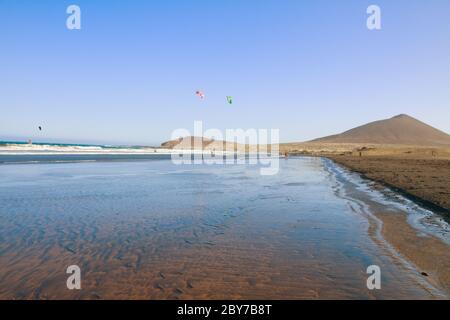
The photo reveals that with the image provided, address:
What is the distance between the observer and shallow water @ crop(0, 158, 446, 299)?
5355 millimetres

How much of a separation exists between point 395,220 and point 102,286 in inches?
344

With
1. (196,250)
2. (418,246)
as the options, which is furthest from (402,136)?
(196,250)

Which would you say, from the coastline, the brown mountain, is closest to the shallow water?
the coastline

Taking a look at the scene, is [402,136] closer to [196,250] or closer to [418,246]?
[418,246]

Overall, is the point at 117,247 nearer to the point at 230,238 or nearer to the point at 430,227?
the point at 230,238

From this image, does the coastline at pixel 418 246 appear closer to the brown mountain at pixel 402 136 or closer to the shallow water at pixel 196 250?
the shallow water at pixel 196 250

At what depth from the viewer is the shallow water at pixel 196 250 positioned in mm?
5355

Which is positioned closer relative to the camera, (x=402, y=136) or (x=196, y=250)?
(x=196, y=250)

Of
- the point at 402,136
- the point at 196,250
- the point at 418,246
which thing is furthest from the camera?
the point at 402,136

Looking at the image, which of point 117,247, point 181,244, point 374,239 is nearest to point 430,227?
point 374,239

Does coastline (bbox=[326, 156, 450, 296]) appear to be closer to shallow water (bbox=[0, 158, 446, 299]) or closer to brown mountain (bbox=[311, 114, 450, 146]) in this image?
shallow water (bbox=[0, 158, 446, 299])

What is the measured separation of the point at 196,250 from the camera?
736cm

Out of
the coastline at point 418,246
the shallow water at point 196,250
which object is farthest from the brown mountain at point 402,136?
the shallow water at point 196,250

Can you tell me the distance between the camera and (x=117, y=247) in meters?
7.49
